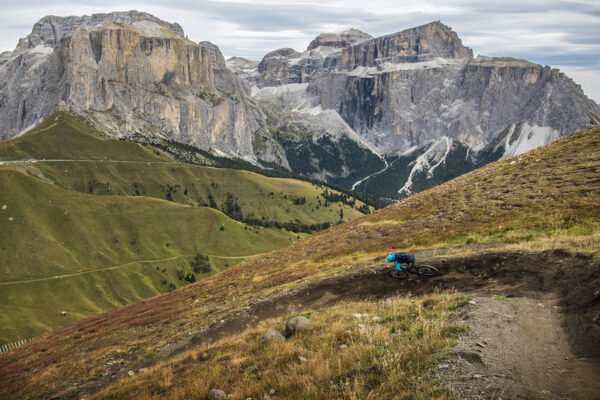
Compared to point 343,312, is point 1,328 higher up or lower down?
lower down

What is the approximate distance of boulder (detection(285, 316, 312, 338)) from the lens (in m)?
17.0

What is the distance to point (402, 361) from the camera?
37.1 feet

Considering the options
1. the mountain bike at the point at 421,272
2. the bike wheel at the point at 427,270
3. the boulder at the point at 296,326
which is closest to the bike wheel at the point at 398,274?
the mountain bike at the point at 421,272

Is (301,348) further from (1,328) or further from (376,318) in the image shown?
(1,328)

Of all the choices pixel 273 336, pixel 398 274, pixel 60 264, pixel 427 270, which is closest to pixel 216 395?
pixel 273 336

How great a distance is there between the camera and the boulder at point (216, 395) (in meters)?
12.3

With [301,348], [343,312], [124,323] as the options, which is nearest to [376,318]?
[343,312]

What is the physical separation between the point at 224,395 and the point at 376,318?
24.5 feet

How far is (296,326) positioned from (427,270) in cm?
957

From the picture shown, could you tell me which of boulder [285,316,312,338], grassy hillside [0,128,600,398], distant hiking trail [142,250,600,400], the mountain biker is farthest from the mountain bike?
boulder [285,316,312,338]

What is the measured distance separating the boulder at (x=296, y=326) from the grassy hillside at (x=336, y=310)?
2.03 feet

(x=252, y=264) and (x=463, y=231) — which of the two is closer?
(x=463, y=231)

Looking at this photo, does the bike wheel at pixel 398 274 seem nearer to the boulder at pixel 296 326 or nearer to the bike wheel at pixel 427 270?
the bike wheel at pixel 427 270

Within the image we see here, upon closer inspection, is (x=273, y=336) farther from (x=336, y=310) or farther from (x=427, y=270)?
(x=427, y=270)
